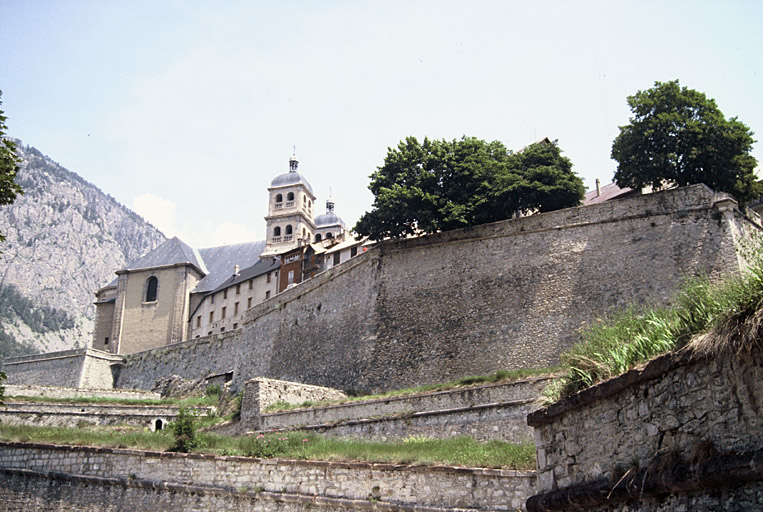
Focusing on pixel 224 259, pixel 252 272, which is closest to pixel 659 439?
pixel 252 272

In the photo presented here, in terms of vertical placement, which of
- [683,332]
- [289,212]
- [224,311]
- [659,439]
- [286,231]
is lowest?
[659,439]

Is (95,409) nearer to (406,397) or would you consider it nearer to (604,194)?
(406,397)

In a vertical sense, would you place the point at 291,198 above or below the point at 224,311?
above

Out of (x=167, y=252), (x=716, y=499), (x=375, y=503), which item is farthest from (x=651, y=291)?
(x=167, y=252)

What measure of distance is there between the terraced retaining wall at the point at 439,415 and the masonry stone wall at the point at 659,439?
1178 centimetres

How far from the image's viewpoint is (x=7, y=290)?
16638cm

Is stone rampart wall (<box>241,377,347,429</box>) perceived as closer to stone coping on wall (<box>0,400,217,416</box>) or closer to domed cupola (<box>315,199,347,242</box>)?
stone coping on wall (<box>0,400,217,416</box>)

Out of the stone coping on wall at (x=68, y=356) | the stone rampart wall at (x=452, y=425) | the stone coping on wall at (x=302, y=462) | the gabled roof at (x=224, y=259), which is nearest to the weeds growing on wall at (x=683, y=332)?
the stone coping on wall at (x=302, y=462)

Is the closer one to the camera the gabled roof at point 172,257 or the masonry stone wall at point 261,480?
the masonry stone wall at point 261,480

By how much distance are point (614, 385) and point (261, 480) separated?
947 centimetres

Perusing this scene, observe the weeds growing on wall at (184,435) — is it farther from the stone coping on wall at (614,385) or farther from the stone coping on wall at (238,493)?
the stone coping on wall at (614,385)

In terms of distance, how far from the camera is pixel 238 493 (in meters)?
15.2

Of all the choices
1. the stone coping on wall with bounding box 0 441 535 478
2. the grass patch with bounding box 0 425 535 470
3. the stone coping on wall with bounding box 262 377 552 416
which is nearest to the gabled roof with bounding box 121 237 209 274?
the stone coping on wall with bounding box 262 377 552 416

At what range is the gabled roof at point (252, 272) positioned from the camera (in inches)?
2222
